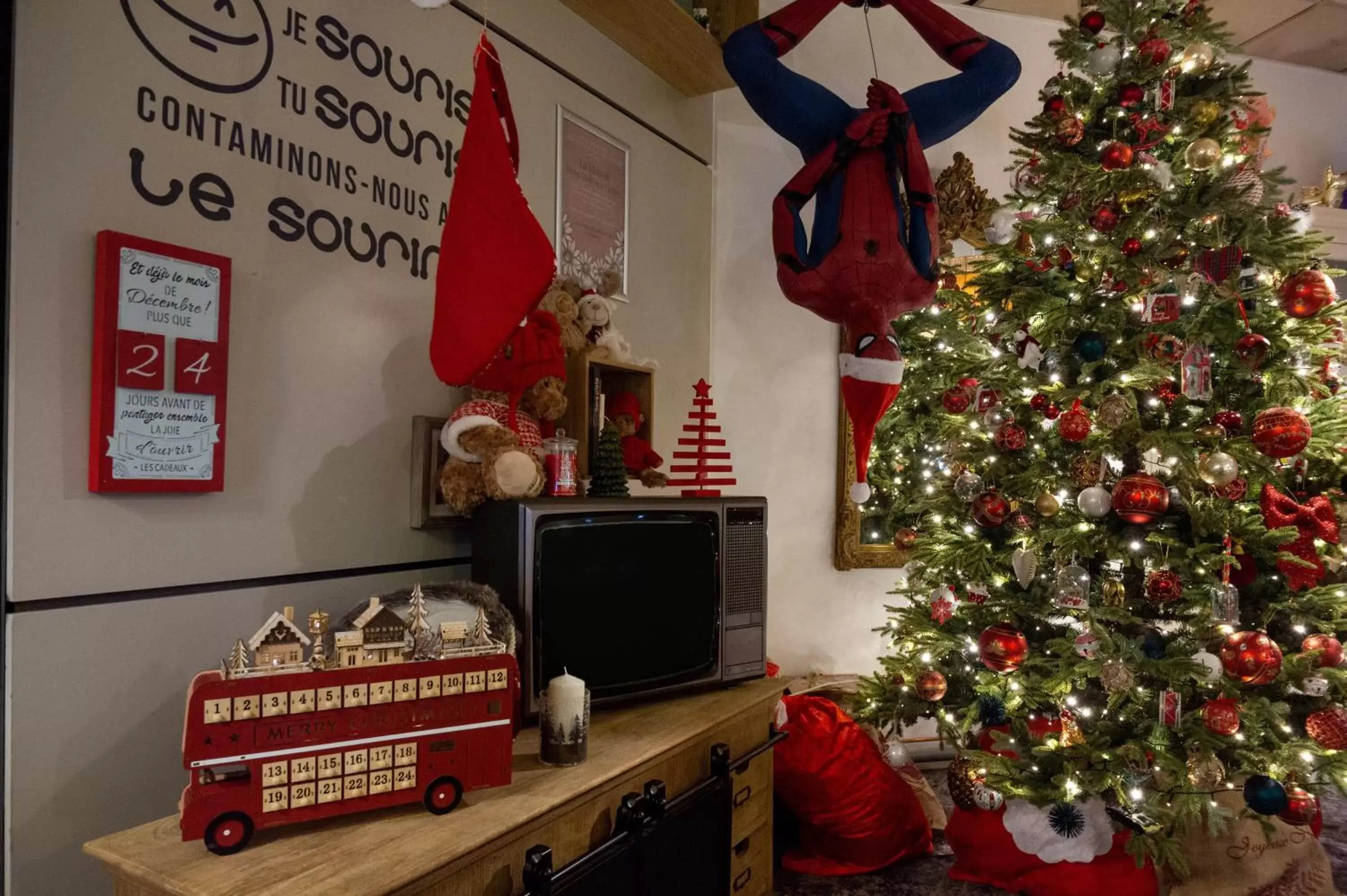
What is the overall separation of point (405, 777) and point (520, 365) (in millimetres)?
874

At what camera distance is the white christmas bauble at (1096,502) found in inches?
78.5

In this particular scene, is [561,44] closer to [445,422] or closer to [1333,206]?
[445,422]

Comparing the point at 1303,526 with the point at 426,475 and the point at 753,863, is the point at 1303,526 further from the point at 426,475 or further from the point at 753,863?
the point at 426,475

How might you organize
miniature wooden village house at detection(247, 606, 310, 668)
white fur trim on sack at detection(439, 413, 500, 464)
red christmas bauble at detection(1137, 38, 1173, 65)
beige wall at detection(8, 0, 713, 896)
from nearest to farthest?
miniature wooden village house at detection(247, 606, 310, 668) < beige wall at detection(8, 0, 713, 896) < white fur trim on sack at detection(439, 413, 500, 464) < red christmas bauble at detection(1137, 38, 1173, 65)

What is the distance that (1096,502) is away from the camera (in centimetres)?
199

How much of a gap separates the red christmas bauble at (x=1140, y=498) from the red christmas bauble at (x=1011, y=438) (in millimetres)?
286

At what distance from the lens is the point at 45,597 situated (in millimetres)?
1149

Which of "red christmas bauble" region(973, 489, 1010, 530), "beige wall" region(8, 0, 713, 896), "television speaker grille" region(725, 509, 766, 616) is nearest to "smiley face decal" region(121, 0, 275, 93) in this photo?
"beige wall" region(8, 0, 713, 896)

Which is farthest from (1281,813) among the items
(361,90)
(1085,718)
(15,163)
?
(15,163)

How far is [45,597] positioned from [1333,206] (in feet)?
15.7

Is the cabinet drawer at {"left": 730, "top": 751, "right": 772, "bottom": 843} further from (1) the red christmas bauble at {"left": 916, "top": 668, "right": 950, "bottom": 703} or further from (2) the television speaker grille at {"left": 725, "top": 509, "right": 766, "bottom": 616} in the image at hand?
(1) the red christmas bauble at {"left": 916, "top": 668, "right": 950, "bottom": 703}

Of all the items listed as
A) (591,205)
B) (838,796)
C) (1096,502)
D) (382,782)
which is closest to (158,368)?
(382,782)

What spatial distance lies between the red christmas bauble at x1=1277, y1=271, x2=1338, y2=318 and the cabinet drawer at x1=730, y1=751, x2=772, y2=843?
5.52 feet

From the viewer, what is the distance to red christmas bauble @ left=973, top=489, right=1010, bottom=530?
2207 millimetres
